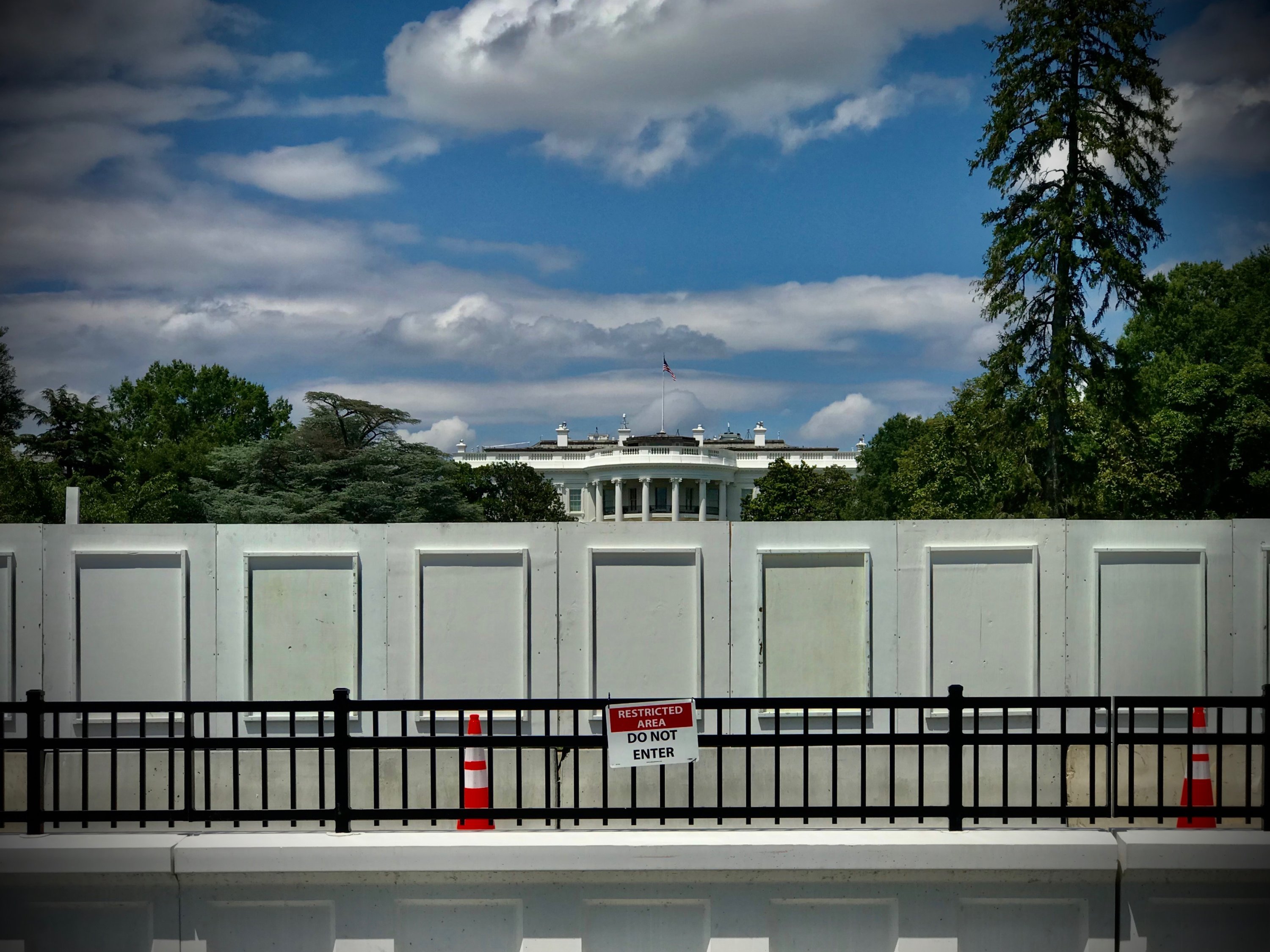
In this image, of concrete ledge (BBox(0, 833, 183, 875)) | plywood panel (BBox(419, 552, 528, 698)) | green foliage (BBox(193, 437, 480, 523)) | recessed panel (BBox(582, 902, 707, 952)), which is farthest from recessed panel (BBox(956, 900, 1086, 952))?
green foliage (BBox(193, 437, 480, 523))

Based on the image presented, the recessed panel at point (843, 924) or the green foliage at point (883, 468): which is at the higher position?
the green foliage at point (883, 468)

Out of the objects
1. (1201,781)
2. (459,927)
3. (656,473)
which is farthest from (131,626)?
(656,473)

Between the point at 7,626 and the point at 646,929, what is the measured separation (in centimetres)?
690

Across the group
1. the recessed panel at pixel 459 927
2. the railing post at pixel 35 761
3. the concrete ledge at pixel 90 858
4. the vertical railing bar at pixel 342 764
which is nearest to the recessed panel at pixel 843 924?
the recessed panel at pixel 459 927

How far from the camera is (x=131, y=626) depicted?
30.4 ft

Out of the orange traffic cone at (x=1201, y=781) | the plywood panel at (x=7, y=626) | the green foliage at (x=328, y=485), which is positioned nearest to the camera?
the orange traffic cone at (x=1201, y=781)

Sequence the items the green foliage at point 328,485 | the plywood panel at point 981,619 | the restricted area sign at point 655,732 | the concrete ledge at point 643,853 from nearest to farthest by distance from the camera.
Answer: the concrete ledge at point 643,853
the restricted area sign at point 655,732
the plywood panel at point 981,619
the green foliage at point 328,485

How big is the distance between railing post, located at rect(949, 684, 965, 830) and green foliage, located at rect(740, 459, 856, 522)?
232 ft

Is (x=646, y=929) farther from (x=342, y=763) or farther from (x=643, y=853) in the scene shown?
(x=342, y=763)

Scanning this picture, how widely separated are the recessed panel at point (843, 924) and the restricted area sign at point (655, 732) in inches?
36.3

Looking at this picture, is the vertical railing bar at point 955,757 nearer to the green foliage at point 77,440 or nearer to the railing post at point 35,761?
the railing post at point 35,761

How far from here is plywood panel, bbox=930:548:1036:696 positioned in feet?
30.7

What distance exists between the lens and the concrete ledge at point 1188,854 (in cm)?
517

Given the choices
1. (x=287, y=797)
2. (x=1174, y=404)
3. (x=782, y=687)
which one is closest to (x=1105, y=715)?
(x=782, y=687)
